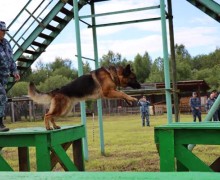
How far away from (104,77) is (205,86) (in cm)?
4702

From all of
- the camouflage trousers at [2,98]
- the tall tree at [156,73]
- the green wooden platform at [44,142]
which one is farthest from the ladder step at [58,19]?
the tall tree at [156,73]

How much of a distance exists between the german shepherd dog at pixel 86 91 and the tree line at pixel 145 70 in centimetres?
5163

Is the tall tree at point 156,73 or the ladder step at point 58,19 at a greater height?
the tall tree at point 156,73

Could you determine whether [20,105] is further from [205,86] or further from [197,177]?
[197,177]

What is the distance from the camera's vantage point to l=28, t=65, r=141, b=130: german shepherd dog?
6.80 m

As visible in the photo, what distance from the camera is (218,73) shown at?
209 ft

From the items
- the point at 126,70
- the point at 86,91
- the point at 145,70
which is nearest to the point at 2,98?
the point at 86,91

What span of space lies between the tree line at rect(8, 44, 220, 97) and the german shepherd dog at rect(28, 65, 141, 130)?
51.6 m

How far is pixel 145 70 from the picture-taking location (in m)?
82.9

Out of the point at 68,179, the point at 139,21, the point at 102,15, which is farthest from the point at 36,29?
the point at 68,179

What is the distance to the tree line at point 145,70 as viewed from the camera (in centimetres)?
6819

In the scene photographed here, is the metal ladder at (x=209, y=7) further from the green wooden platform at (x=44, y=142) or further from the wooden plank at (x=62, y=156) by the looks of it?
the wooden plank at (x=62, y=156)

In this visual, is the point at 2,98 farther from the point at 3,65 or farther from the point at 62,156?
the point at 62,156

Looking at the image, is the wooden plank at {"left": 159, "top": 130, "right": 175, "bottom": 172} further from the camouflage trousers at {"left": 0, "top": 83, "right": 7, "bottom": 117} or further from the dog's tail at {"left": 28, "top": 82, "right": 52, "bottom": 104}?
the camouflage trousers at {"left": 0, "top": 83, "right": 7, "bottom": 117}
